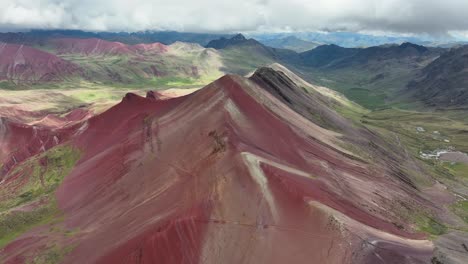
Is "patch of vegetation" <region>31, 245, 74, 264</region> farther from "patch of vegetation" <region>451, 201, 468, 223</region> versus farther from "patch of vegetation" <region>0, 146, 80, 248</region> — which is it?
"patch of vegetation" <region>451, 201, 468, 223</region>

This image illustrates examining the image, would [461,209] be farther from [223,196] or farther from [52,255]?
[52,255]

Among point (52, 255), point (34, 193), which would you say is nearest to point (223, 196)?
point (52, 255)

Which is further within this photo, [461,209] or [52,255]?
[461,209]

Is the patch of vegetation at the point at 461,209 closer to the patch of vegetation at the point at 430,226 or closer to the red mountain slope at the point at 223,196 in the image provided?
the red mountain slope at the point at 223,196

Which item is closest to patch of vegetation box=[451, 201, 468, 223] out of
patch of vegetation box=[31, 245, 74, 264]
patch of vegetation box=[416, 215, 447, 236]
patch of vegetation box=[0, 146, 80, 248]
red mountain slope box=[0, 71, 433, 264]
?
red mountain slope box=[0, 71, 433, 264]

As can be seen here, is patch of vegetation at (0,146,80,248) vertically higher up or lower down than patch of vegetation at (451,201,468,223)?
higher up

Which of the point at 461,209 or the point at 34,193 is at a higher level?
the point at 34,193

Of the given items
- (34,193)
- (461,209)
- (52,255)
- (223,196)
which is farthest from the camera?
(461,209)

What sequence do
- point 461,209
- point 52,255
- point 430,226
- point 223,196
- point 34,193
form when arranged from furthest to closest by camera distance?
point 461,209 → point 34,193 → point 430,226 → point 52,255 → point 223,196
